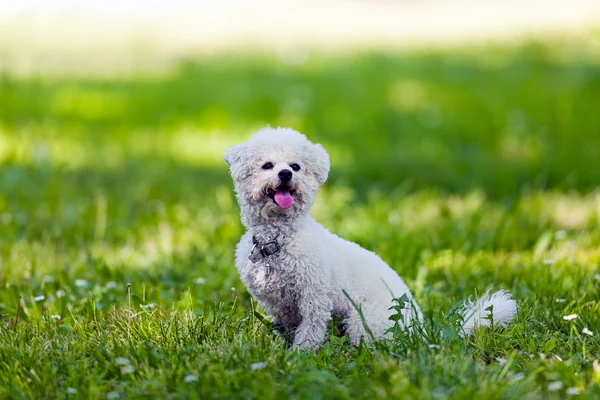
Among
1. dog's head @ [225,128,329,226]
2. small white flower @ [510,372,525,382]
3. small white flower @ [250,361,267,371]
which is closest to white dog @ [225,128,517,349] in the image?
dog's head @ [225,128,329,226]

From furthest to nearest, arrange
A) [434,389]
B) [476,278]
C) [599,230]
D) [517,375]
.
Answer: [599,230] → [476,278] → [517,375] → [434,389]

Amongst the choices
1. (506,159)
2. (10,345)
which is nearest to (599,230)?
(506,159)

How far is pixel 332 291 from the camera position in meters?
3.40

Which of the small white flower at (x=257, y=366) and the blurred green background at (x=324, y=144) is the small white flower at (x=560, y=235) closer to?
the blurred green background at (x=324, y=144)

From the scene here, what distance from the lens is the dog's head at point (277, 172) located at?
3260mm

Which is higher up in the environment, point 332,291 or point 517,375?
point 332,291

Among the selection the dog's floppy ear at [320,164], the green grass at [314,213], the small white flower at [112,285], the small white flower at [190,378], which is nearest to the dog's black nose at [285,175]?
the dog's floppy ear at [320,164]

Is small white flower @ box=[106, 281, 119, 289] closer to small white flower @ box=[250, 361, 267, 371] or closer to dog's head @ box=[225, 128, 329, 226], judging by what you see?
dog's head @ box=[225, 128, 329, 226]

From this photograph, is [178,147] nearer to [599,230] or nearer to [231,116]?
[231,116]

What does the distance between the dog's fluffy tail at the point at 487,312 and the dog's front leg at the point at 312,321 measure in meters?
0.66

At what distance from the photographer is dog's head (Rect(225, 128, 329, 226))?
128 inches

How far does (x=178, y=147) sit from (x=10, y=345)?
5.18m

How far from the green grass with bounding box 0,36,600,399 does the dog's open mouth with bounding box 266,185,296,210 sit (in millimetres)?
573

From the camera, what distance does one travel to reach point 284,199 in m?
3.26
